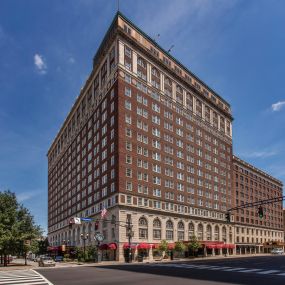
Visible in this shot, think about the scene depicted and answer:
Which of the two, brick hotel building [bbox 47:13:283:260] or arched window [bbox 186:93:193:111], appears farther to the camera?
arched window [bbox 186:93:193:111]

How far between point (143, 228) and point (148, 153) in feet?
54.2

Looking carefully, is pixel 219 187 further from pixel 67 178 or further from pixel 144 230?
pixel 67 178

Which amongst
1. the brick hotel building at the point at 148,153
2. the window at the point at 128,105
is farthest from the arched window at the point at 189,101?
the window at the point at 128,105

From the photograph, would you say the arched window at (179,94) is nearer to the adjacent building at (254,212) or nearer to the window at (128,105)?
the window at (128,105)

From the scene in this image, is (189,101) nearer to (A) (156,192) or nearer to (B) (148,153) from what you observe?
(B) (148,153)

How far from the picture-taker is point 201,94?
111 m

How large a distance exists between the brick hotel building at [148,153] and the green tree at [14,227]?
24.1 meters

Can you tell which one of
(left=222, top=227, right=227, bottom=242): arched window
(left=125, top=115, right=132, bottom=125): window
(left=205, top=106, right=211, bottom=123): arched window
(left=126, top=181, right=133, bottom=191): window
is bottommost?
(left=222, top=227, right=227, bottom=242): arched window

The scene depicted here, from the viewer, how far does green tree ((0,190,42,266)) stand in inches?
2083

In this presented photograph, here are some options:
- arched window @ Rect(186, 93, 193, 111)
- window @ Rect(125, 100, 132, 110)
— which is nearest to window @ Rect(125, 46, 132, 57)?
window @ Rect(125, 100, 132, 110)

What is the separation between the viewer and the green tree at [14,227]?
5291 cm

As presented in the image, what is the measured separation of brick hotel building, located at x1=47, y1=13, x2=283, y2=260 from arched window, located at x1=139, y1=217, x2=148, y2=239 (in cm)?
21

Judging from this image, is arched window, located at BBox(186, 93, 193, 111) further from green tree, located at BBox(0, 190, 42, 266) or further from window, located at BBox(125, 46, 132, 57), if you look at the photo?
green tree, located at BBox(0, 190, 42, 266)

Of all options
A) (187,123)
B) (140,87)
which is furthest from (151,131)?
(187,123)
